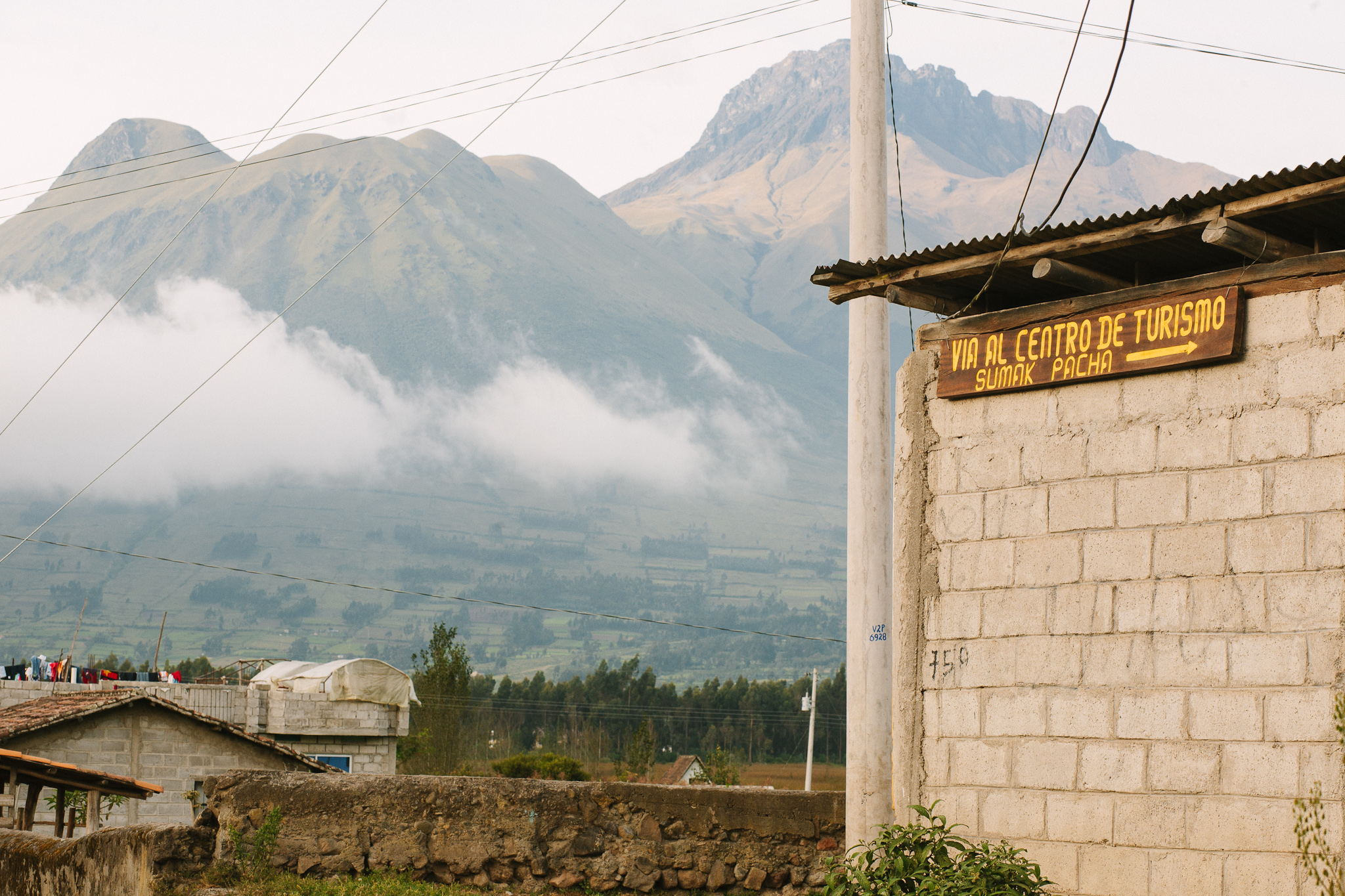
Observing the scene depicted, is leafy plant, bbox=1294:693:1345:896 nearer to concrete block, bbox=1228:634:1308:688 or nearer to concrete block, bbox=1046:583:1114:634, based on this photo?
concrete block, bbox=1228:634:1308:688

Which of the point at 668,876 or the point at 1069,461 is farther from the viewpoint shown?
the point at 668,876

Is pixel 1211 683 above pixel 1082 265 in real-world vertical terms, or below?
below

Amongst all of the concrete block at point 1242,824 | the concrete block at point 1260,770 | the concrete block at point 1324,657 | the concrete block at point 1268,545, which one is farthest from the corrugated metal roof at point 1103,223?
the concrete block at point 1242,824

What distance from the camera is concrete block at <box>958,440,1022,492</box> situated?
678 cm

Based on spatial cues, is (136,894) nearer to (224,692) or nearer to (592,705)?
(224,692)

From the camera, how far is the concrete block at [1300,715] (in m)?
5.48

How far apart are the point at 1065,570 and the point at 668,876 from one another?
162 inches

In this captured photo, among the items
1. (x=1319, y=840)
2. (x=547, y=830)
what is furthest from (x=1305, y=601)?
(x=547, y=830)

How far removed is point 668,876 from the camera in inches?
354

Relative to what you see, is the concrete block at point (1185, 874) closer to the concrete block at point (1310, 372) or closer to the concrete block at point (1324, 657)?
the concrete block at point (1324, 657)

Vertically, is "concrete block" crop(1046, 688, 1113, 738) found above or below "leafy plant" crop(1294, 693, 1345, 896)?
above

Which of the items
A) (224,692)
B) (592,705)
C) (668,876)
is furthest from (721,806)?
(592,705)

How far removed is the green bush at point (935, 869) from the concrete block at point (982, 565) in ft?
4.12

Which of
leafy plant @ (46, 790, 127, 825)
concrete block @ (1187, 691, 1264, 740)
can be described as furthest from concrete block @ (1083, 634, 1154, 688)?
leafy plant @ (46, 790, 127, 825)
